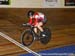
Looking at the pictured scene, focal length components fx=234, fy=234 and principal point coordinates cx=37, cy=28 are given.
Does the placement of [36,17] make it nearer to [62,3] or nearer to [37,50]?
[37,50]

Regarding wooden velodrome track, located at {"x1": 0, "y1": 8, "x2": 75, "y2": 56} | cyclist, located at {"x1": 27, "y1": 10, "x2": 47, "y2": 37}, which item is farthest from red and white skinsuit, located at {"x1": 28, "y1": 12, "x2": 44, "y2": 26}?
wooden velodrome track, located at {"x1": 0, "y1": 8, "x2": 75, "y2": 56}

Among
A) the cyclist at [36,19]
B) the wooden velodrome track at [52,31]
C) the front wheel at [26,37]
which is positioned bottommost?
the wooden velodrome track at [52,31]

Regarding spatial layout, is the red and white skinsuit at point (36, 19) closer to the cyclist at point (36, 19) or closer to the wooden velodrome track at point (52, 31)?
the cyclist at point (36, 19)

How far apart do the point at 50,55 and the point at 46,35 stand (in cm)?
7

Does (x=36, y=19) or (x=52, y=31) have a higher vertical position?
(x=36, y=19)

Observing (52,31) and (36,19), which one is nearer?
(36,19)

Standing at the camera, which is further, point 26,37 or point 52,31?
point 52,31

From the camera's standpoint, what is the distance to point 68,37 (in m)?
1.05

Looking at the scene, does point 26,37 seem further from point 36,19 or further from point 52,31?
point 52,31

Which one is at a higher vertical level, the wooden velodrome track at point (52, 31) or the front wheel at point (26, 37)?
the front wheel at point (26, 37)

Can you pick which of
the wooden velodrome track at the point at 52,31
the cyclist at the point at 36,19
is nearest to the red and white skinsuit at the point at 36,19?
the cyclist at the point at 36,19

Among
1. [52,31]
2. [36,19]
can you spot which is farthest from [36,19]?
[52,31]

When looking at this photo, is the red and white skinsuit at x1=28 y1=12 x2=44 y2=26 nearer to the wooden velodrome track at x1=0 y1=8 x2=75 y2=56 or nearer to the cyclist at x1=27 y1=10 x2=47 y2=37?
the cyclist at x1=27 y1=10 x2=47 y2=37

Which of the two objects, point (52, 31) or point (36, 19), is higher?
point (36, 19)
